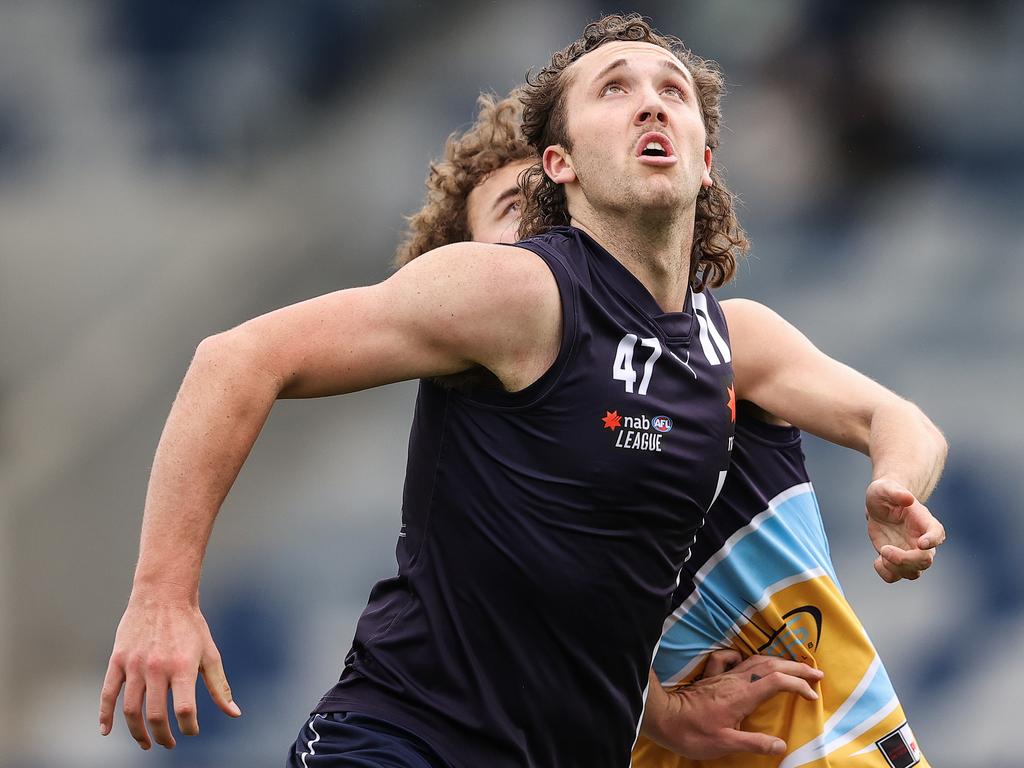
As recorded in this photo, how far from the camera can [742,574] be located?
3236 mm

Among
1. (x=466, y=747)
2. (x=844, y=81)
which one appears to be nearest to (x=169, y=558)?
(x=466, y=747)

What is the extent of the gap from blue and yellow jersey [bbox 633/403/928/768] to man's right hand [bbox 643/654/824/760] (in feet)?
0.19

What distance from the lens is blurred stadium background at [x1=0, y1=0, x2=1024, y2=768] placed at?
216 inches

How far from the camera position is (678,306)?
9.64 feet

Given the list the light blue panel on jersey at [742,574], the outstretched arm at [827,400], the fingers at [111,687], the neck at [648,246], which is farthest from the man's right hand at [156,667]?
the outstretched arm at [827,400]

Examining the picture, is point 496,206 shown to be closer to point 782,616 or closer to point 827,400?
point 827,400

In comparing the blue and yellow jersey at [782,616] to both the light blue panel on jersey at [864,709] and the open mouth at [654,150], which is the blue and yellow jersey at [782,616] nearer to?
the light blue panel on jersey at [864,709]

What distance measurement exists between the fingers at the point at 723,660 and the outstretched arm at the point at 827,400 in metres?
0.60

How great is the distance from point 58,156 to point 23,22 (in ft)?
2.04

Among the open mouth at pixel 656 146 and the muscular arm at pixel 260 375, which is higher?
the open mouth at pixel 656 146

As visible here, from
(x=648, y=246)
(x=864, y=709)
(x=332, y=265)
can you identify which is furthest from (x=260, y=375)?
(x=332, y=265)

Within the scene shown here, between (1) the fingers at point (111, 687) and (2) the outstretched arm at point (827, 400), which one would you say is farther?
(2) the outstretched arm at point (827, 400)

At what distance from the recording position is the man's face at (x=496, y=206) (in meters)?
3.96

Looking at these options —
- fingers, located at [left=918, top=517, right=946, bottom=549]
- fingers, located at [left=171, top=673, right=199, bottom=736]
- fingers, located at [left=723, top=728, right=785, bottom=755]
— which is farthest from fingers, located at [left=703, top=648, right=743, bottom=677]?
fingers, located at [left=171, top=673, right=199, bottom=736]
